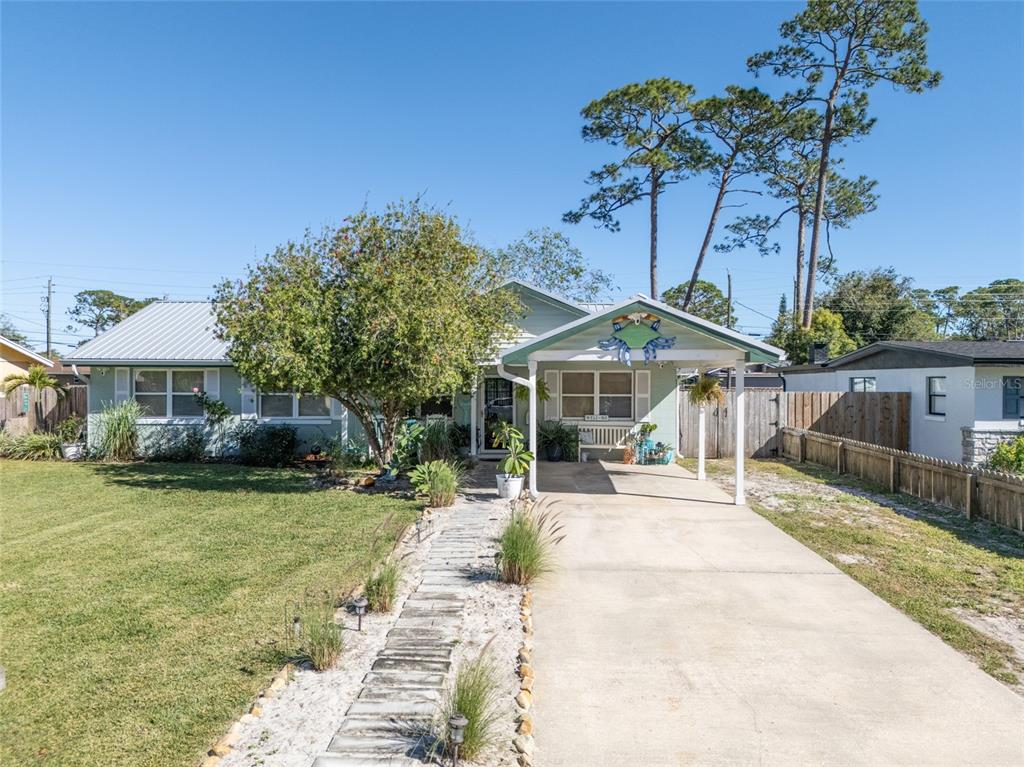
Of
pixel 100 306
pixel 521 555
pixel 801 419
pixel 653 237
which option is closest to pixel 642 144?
pixel 653 237

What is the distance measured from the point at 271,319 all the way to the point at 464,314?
3.54 meters

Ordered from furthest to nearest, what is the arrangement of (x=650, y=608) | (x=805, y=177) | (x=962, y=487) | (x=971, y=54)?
(x=805, y=177), (x=971, y=54), (x=962, y=487), (x=650, y=608)

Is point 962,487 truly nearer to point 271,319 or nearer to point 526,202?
point 271,319

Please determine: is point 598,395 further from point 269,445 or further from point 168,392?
point 168,392

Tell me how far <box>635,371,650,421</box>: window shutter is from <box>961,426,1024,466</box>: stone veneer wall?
25.0 feet

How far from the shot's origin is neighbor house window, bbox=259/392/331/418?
50.1 ft

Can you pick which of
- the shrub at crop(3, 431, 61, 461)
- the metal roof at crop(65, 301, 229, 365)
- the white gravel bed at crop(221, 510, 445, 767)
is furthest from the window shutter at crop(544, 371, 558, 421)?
the shrub at crop(3, 431, 61, 461)

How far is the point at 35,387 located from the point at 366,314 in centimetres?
1399

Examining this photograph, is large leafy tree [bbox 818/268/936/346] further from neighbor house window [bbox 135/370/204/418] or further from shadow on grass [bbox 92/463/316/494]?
neighbor house window [bbox 135/370/204/418]

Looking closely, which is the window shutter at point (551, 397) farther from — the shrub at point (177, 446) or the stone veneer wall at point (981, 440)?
the stone veneer wall at point (981, 440)

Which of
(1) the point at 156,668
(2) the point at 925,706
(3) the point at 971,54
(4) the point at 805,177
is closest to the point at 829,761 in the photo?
(2) the point at 925,706

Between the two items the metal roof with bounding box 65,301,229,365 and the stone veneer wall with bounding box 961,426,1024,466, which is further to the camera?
the metal roof with bounding box 65,301,229,365

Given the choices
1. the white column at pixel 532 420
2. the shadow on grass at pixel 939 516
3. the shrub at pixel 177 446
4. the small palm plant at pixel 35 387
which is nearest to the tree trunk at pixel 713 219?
the shadow on grass at pixel 939 516

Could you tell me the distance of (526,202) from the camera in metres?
29.6
